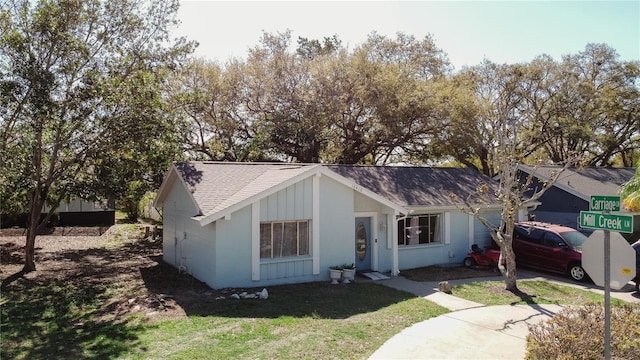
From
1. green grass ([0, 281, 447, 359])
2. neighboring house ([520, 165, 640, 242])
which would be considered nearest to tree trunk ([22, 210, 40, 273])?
green grass ([0, 281, 447, 359])

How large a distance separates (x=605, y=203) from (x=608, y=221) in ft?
1.39

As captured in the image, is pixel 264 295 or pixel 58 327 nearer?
pixel 58 327

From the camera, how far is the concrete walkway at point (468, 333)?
25.2 feet

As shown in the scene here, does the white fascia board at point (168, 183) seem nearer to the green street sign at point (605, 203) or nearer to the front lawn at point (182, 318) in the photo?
the front lawn at point (182, 318)

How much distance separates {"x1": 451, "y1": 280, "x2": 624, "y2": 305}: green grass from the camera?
37.7 feet

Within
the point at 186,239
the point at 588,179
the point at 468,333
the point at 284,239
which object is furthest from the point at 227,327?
the point at 588,179

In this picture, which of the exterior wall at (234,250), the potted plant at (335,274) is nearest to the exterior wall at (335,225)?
the potted plant at (335,274)

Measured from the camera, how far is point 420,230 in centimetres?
1669

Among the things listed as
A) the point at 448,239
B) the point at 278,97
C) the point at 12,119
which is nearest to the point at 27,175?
the point at 12,119

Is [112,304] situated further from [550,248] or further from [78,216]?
[78,216]

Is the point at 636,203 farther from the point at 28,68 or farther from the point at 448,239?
the point at 28,68

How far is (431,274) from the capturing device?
14961mm

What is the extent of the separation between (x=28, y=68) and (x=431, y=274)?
14.5 m

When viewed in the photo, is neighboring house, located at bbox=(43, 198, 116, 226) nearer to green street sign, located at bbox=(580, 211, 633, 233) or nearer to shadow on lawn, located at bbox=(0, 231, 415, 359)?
shadow on lawn, located at bbox=(0, 231, 415, 359)
